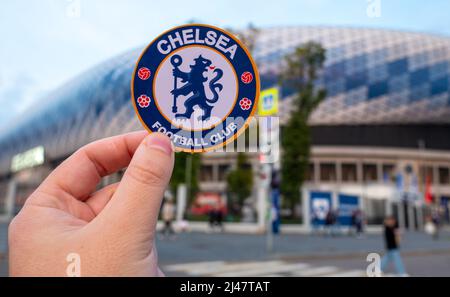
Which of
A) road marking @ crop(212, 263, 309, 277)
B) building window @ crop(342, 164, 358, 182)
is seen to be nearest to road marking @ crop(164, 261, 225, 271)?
road marking @ crop(212, 263, 309, 277)

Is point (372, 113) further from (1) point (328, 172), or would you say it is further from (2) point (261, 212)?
(2) point (261, 212)

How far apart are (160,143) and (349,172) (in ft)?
164

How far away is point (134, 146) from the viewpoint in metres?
1.66

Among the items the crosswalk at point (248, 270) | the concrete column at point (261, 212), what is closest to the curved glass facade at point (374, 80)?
A: the concrete column at point (261, 212)

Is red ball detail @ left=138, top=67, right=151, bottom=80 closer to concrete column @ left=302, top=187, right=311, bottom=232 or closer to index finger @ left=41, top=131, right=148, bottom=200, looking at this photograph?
index finger @ left=41, top=131, right=148, bottom=200

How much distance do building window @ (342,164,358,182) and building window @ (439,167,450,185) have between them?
40.7ft

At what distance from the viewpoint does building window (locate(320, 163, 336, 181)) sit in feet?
159

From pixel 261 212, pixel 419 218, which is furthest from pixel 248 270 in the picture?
pixel 419 218

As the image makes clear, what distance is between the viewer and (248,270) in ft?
29.3

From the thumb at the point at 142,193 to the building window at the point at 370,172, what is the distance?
50289mm

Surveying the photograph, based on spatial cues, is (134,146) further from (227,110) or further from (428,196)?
(428,196)

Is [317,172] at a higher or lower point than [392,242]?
higher
